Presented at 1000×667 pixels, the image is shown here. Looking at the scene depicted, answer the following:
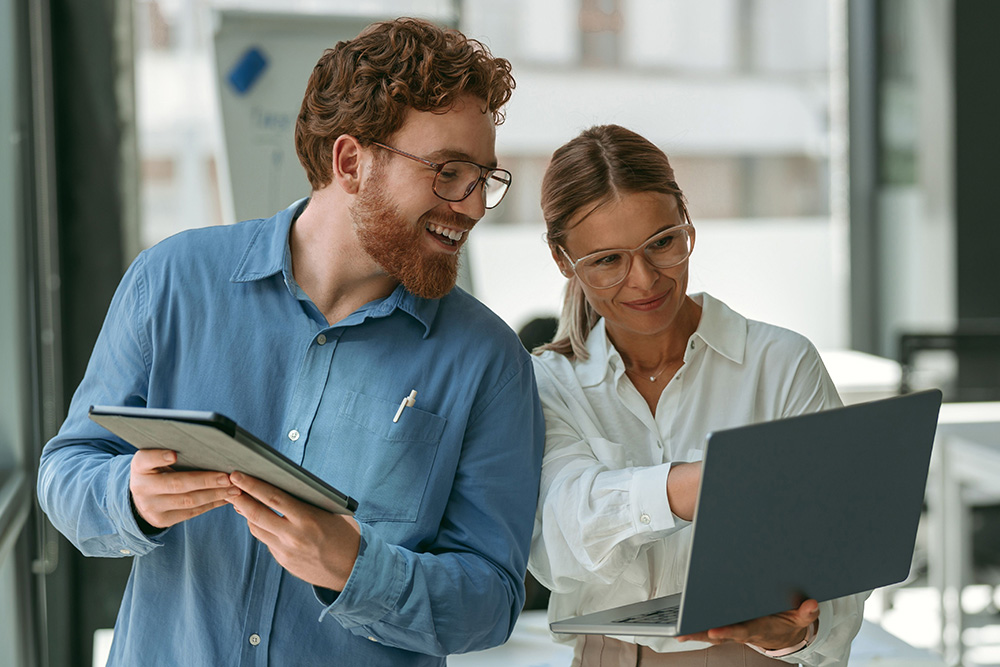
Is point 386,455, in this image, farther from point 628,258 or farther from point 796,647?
point 796,647

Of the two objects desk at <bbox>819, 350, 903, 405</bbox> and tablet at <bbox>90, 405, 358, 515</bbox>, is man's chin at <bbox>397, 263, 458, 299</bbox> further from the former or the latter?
desk at <bbox>819, 350, 903, 405</bbox>

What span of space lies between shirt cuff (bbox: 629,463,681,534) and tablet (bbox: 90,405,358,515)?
0.38m

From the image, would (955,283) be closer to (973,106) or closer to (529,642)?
(973,106)

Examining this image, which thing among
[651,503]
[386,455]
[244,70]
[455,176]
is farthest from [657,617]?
[244,70]

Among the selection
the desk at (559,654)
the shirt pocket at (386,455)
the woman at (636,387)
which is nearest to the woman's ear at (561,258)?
the woman at (636,387)

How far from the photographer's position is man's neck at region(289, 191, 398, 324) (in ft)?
4.54

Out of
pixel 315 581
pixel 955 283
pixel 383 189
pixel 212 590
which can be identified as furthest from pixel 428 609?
pixel 955 283

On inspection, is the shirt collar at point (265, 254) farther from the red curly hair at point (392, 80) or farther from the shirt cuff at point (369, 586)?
the shirt cuff at point (369, 586)

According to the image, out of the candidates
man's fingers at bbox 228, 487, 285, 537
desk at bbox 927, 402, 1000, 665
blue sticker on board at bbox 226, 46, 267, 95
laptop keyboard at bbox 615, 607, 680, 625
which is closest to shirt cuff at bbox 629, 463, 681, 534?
laptop keyboard at bbox 615, 607, 680, 625

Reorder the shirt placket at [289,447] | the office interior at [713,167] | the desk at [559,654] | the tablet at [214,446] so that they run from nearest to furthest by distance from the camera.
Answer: the tablet at [214,446] < the shirt placket at [289,447] < the desk at [559,654] < the office interior at [713,167]

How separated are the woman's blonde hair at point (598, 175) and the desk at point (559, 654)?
0.66 meters

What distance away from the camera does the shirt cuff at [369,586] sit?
116cm

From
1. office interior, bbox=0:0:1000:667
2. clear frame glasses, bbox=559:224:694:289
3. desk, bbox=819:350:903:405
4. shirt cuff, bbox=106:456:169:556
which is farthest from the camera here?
desk, bbox=819:350:903:405

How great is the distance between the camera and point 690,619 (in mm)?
1079
